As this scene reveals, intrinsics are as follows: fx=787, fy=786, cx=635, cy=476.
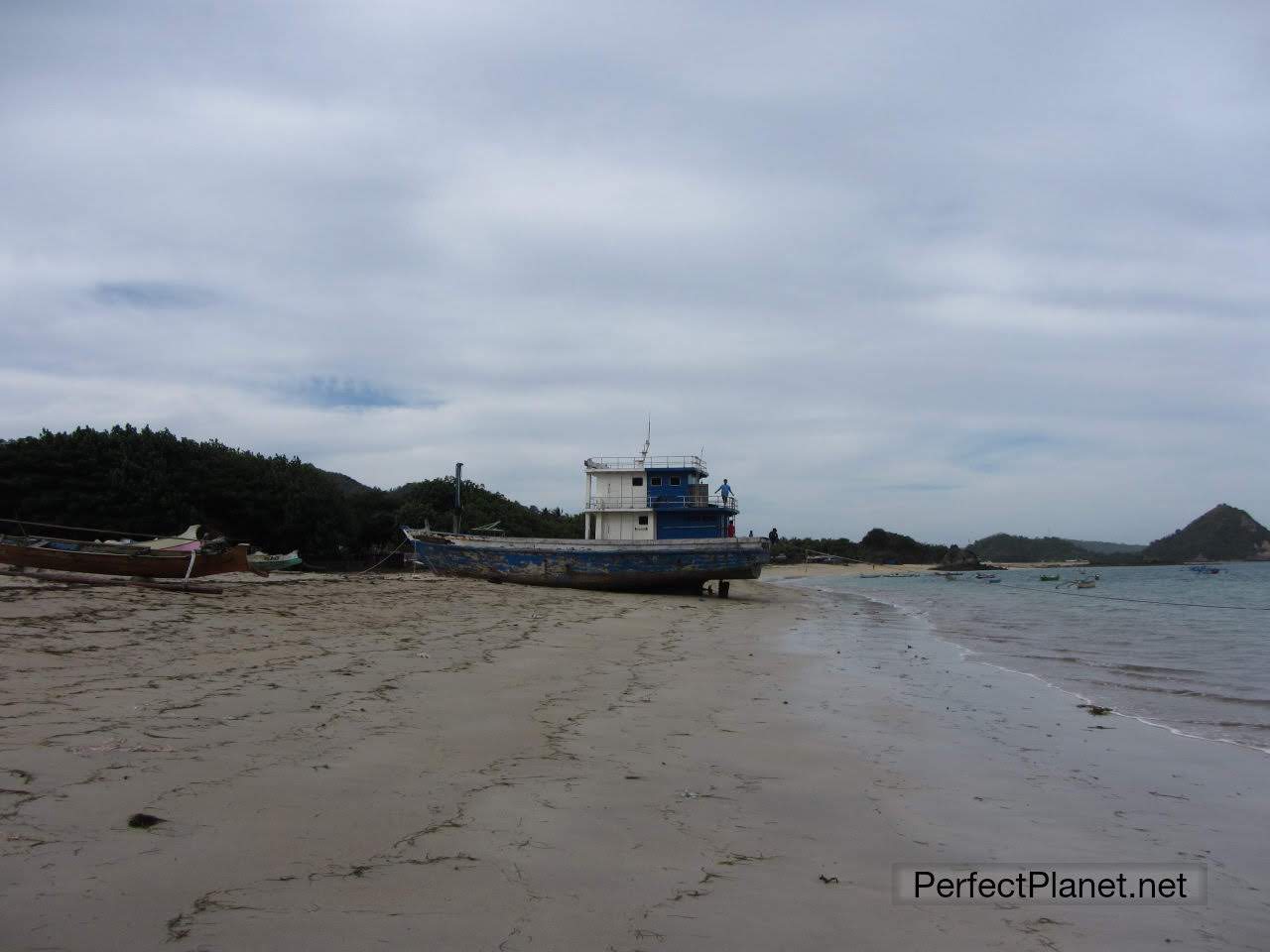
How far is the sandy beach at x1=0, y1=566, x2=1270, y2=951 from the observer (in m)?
2.91

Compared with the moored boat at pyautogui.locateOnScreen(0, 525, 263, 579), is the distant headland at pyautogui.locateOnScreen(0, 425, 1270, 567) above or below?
above

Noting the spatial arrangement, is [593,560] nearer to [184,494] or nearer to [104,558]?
[104,558]

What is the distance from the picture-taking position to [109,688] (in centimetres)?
556

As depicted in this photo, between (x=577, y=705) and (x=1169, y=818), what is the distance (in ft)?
13.9

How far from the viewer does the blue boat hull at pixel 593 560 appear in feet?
77.3

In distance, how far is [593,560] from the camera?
23531mm

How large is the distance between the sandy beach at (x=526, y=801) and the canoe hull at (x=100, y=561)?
4823mm

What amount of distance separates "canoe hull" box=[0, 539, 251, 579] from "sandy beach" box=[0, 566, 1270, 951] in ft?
15.8

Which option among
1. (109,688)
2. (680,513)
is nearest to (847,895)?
(109,688)

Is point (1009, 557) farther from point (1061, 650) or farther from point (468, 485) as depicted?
point (1061, 650)

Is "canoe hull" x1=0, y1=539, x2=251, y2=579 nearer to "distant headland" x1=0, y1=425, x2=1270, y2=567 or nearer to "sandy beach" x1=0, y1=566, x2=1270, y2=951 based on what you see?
"sandy beach" x1=0, y1=566, x2=1270, y2=951

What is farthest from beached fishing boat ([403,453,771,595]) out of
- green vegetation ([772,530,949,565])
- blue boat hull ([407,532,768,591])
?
green vegetation ([772,530,949,565])

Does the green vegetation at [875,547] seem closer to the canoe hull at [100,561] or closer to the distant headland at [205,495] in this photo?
the distant headland at [205,495]

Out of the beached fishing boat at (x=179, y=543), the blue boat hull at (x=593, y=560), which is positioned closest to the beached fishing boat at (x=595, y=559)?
the blue boat hull at (x=593, y=560)
